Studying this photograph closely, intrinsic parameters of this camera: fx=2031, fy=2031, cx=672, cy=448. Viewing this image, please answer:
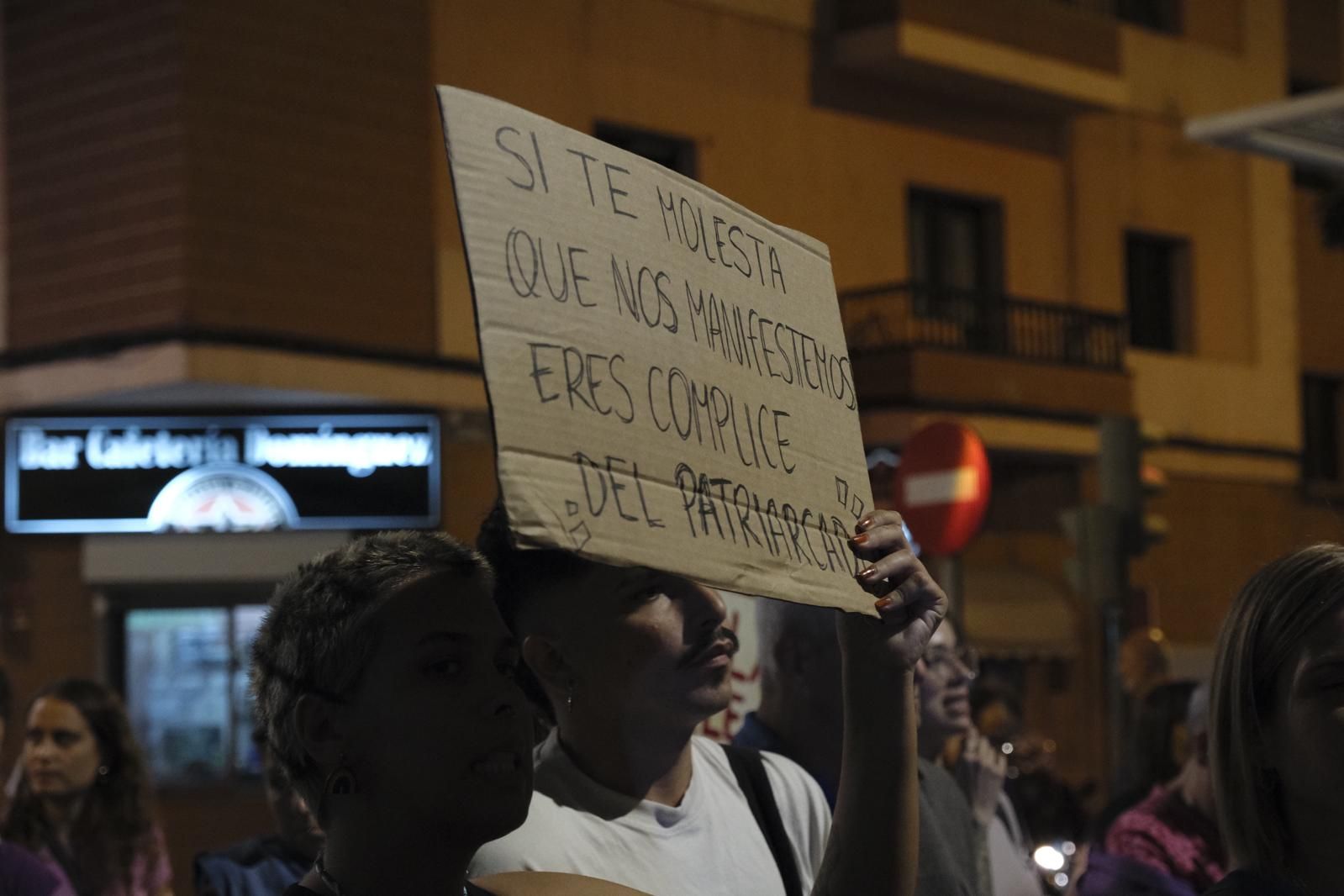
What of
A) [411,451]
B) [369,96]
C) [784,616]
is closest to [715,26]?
[369,96]

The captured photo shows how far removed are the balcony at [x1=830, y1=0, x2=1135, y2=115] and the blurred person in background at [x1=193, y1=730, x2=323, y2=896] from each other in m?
16.2

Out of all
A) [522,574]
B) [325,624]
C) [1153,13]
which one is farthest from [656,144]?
[325,624]

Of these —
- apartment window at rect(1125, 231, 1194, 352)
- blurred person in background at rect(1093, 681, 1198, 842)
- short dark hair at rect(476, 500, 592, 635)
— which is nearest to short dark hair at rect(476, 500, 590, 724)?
short dark hair at rect(476, 500, 592, 635)

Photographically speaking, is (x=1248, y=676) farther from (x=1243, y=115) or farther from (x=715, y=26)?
(x=715, y=26)

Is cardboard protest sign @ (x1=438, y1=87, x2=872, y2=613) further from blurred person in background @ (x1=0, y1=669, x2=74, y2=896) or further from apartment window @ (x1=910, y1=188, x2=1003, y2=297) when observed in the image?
apartment window @ (x1=910, y1=188, x2=1003, y2=297)

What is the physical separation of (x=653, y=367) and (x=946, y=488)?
28.8 feet

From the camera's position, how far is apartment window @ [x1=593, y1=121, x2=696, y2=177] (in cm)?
1873

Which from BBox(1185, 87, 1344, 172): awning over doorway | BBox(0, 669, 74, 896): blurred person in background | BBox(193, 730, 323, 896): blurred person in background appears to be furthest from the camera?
BBox(1185, 87, 1344, 172): awning over doorway

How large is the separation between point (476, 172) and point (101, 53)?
15602mm

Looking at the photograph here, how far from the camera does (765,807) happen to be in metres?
3.42

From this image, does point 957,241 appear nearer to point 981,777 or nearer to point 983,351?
point 983,351

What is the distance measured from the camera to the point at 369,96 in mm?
17203

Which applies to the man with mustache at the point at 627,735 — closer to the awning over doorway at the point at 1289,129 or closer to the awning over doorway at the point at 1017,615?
the awning over doorway at the point at 1289,129

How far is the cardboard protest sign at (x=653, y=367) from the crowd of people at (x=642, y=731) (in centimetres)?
11
